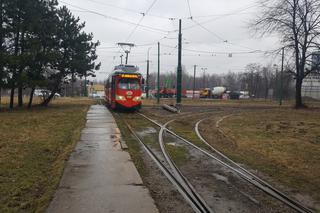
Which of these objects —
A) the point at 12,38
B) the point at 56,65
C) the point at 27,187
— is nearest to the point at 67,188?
the point at 27,187

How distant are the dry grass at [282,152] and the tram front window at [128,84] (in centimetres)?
1146

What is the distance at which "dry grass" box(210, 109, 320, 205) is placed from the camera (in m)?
9.05

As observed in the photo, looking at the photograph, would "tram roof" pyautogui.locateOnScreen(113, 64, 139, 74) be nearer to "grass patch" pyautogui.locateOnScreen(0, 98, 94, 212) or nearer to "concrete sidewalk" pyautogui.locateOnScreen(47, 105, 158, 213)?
"grass patch" pyautogui.locateOnScreen(0, 98, 94, 212)

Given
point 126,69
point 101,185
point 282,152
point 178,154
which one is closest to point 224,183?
point 101,185

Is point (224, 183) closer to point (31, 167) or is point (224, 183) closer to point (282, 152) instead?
point (31, 167)

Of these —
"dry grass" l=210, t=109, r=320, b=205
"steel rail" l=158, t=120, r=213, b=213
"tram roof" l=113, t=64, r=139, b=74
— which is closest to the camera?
"steel rail" l=158, t=120, r=213, b=213

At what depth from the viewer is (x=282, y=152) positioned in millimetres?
12742

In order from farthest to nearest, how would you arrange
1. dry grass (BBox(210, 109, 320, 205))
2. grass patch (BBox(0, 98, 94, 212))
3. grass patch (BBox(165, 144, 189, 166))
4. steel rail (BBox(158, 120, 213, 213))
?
grass patch (BBox(165, 144, 189, 166)) → dry grass (BBox(210, 109, 320, 205)) → grass patch (BBox(0, 98, 94, 212)) → steel rail (BBox(158, 120, 213, 213))

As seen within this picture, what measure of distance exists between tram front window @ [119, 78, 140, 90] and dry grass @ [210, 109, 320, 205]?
11465 millimetres

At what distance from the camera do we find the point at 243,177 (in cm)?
895

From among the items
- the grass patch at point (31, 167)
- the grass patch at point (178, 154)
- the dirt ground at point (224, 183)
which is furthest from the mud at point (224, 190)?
the grass patch at point (31, 167)

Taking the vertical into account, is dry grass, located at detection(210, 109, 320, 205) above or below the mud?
above

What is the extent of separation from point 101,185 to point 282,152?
7.15m

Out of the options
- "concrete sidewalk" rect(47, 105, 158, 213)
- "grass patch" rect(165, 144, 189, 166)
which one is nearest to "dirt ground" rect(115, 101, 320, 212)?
"grass patch" rect(165, 144, 189, 166)
